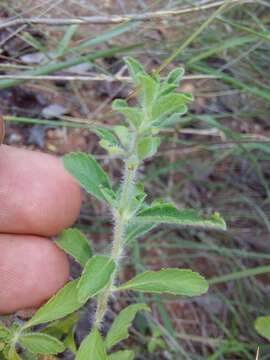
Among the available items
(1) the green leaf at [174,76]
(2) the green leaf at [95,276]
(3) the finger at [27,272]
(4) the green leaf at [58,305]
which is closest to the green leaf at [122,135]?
(1) the green leaf at [174,76]

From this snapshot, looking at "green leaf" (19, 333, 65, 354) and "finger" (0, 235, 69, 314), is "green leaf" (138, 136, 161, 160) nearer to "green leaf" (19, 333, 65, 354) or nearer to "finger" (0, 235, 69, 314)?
"green leaf" (19, 333, 65, 354)

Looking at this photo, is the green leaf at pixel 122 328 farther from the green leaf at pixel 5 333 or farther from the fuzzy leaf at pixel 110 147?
the fuzzy leaf at pixel 110 147

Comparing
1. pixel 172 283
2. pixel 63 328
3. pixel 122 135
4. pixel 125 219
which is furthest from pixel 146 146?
pixel 63 328

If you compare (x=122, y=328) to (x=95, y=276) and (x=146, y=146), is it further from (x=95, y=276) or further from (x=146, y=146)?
(x=146, y=146)

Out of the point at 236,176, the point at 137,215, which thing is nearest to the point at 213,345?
the point at 236,176

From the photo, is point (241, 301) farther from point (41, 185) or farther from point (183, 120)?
point (41, 185)

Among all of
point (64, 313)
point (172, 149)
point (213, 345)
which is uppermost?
point (172, 149)
